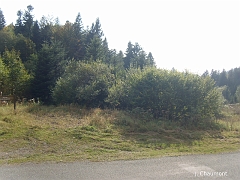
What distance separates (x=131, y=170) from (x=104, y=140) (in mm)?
3553

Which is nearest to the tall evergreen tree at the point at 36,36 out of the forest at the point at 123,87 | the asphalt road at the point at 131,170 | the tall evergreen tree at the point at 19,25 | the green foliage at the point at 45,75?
the tall evergreen tree at the point at 19,25

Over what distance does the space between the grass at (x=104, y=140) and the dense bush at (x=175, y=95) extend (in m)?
1.73

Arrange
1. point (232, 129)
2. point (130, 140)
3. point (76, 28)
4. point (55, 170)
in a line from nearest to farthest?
point (55, 170) < point (130, 140) < point (232, 129) < point (76, 28)

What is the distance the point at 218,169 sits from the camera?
19.7 feet

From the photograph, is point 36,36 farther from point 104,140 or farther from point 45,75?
point 104,140

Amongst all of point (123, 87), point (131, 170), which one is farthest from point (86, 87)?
point (131, 170)

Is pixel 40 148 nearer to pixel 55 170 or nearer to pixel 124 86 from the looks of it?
pixel 55 170

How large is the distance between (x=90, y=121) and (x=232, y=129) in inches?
333

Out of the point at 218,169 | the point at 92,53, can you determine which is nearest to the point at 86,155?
the point at 218,169

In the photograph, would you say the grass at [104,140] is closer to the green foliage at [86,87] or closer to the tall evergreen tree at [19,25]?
the green foliage at [86,87]

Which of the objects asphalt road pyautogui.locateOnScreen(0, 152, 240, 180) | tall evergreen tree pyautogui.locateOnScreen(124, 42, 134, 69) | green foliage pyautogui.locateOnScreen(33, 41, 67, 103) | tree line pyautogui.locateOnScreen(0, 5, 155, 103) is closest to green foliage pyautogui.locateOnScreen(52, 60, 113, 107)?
tree line pyautogui.locateOnScreen(0, 5, 155, 103)

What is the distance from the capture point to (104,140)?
9227mm

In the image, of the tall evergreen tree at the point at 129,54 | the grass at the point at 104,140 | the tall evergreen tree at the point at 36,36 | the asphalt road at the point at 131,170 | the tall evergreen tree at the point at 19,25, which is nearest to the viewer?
the asphalt road at the point at 131,170

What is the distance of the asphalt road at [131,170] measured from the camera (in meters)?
5.33
